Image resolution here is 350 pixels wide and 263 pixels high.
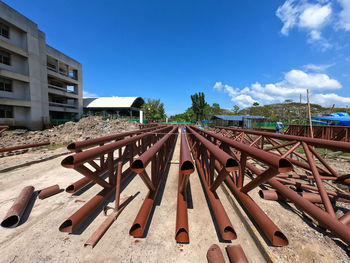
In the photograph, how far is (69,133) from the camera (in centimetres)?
1354

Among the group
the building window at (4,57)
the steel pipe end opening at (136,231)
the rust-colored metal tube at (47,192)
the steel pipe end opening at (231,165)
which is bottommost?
the rust-colored metal tube at (47,192)

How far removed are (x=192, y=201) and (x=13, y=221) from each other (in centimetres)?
308

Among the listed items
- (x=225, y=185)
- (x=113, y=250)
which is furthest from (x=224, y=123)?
(x=113, y=250)

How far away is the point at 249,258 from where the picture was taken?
1.69 meters

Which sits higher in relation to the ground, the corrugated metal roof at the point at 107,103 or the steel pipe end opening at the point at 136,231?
the corrugated metal roof at the point at 107,103

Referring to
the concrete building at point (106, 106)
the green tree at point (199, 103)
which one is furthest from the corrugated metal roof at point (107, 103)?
the green tree at point (199, 103)

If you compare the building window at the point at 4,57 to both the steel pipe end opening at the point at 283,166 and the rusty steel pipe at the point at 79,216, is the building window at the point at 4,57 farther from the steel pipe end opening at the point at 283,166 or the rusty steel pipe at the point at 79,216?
the steel pipe end opening at the point at 283,166

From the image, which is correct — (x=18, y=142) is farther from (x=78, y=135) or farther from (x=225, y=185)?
(x=225, y=185)

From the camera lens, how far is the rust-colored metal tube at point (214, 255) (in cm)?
156

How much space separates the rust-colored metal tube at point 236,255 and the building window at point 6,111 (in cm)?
2686

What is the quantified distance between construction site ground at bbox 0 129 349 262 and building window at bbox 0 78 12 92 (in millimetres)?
22966

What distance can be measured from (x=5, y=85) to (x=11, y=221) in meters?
24.4

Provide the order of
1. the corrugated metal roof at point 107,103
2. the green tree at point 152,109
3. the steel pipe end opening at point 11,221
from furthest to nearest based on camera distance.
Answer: the green tree at point 152,109 → the corrugated metal roof at point 107,103 → the steel pipe end opening at point 11,221

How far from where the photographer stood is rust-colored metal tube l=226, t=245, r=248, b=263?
156cm
